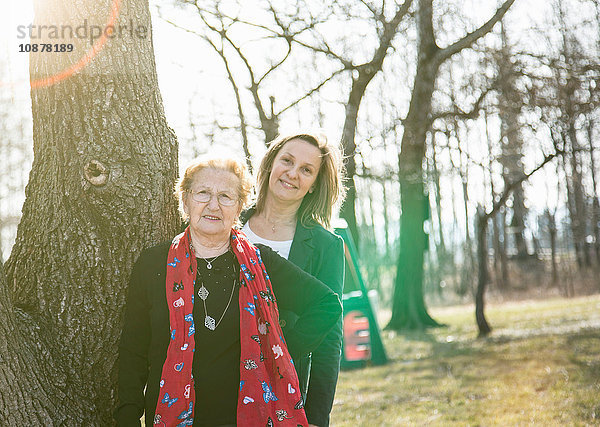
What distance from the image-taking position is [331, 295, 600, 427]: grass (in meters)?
5.73

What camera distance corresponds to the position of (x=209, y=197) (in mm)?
2639

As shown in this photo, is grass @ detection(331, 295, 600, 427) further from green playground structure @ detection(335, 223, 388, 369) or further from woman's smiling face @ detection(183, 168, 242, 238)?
woman's smiling face @ detection(183, 168, 242, 238)

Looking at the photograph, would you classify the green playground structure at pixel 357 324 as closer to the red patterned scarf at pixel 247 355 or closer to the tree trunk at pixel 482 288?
the tree trunk at pixel 482 288

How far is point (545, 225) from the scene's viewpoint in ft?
93.9

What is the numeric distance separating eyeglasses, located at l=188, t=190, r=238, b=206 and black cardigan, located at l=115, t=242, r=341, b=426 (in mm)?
284

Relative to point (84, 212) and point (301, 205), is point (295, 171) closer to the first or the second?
point (301, 205)

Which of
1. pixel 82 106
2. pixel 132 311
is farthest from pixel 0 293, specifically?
pixel 82 106

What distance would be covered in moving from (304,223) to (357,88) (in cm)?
915

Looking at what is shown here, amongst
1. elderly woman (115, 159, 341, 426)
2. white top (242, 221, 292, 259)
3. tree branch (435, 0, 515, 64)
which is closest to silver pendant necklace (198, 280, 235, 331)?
elderly woman (115, 159, 341, 426)

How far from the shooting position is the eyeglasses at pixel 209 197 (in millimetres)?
2635

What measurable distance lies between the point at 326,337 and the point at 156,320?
0.83m

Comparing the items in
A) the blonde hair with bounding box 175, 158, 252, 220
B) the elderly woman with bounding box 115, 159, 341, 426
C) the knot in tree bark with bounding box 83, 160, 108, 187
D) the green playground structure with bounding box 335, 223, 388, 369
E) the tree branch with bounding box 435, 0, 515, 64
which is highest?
the tree branch with bounding box 435, 0, 515, 64

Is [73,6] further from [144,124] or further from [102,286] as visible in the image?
[102,286]

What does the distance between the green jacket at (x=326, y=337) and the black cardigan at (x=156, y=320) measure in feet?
0.62
